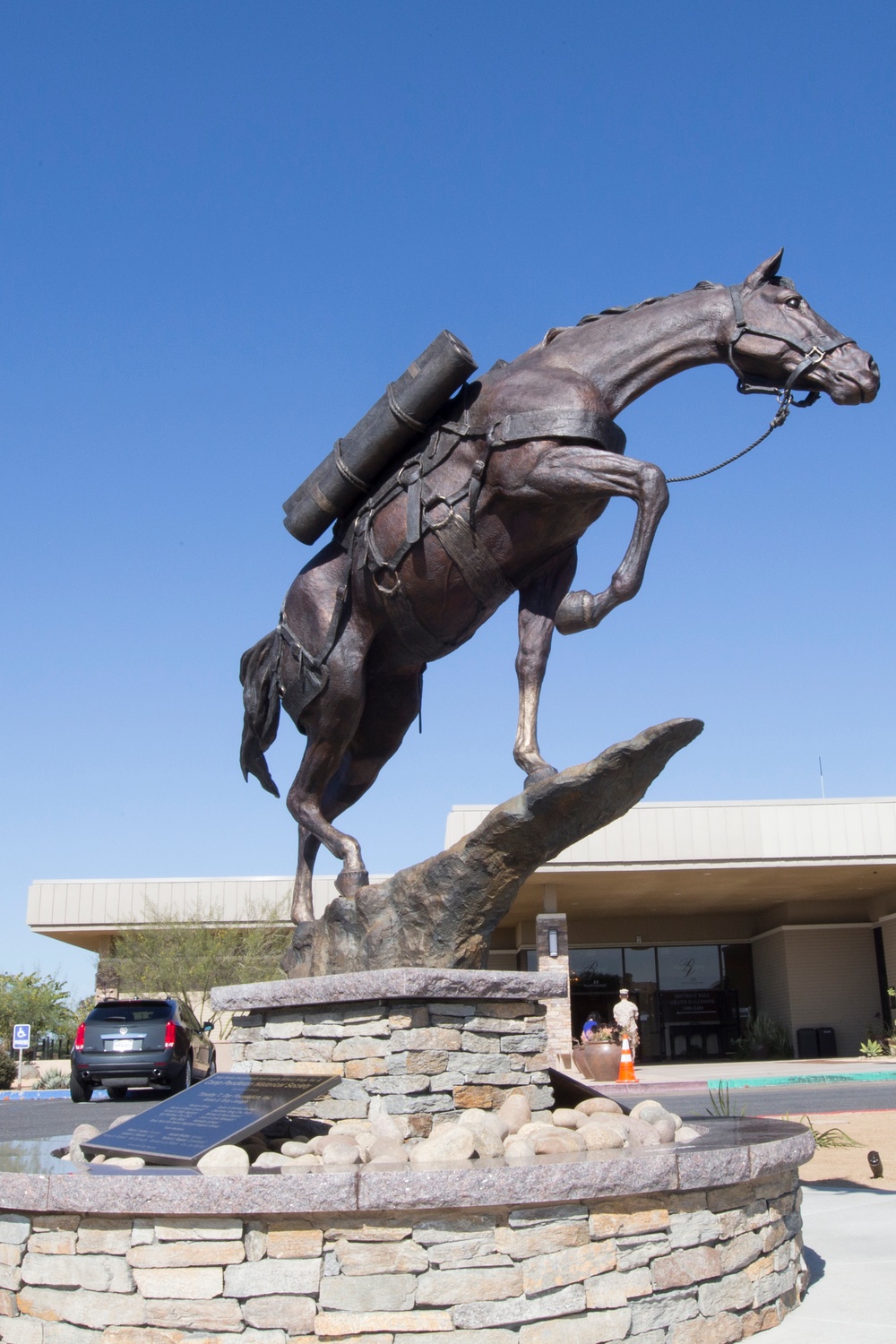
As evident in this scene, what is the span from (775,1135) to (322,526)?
12.9 feet

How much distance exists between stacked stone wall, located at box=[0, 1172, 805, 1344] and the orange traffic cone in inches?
611

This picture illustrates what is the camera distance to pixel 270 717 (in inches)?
289

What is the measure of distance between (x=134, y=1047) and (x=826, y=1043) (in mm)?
18922

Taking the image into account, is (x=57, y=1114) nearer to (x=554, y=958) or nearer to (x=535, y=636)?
(x=554, y=958)

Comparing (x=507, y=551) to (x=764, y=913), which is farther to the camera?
(x=764, y=913)

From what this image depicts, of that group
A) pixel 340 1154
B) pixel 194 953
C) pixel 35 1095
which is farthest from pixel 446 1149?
pixel 194 953

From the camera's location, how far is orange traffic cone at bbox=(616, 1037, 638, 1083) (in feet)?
62.4

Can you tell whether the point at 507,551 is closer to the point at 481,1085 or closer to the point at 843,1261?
the point at 481,1085

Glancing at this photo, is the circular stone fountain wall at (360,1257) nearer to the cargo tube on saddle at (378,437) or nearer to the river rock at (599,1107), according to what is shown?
the river rock at (599,1107)

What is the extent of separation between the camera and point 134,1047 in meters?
15.1

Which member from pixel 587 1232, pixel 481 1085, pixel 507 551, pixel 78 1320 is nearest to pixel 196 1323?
pixel 78 1320

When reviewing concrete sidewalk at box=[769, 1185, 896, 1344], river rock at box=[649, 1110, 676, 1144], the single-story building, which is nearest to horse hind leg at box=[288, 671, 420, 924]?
river rock at box=[649, 1110, 676, 1144]

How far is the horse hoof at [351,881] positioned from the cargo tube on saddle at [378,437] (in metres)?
1.95

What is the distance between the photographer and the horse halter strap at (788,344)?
18.2 ft
